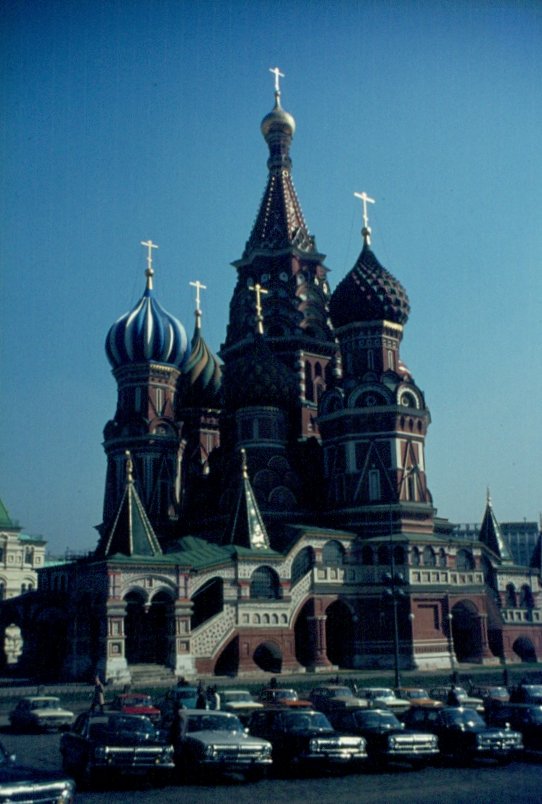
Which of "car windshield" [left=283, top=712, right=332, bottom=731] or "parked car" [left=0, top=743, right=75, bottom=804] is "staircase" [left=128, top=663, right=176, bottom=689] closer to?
"car windshield" [left=283, top=712, right=332, bottom=731]

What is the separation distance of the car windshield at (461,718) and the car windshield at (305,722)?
2.76 m

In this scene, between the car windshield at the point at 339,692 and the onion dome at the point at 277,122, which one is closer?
the car windshield at the point at 339,692

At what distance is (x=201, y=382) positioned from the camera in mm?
58688

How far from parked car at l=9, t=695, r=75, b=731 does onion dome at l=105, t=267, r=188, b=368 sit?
1256 inches

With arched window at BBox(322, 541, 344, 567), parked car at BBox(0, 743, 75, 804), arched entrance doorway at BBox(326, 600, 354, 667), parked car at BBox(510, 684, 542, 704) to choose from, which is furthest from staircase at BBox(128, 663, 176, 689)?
parked car at BBox(0, 743, 75, 804)

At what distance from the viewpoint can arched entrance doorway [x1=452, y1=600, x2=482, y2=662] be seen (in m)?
46.7

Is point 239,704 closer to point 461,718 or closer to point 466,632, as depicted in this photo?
point 461,718

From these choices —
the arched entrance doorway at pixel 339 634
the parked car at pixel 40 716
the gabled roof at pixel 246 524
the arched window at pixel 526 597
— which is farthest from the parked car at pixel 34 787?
the arched window at pixel 526 597

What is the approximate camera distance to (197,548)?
4181 cm

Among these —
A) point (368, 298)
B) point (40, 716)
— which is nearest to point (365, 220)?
point (368, 298)

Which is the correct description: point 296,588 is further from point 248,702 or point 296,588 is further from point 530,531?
point 530,531

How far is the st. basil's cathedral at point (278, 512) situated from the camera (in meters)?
38.4

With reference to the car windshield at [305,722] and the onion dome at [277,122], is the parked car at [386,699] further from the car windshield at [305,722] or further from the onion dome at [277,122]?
the onion dome at [277,122]

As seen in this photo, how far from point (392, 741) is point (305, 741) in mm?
1779
